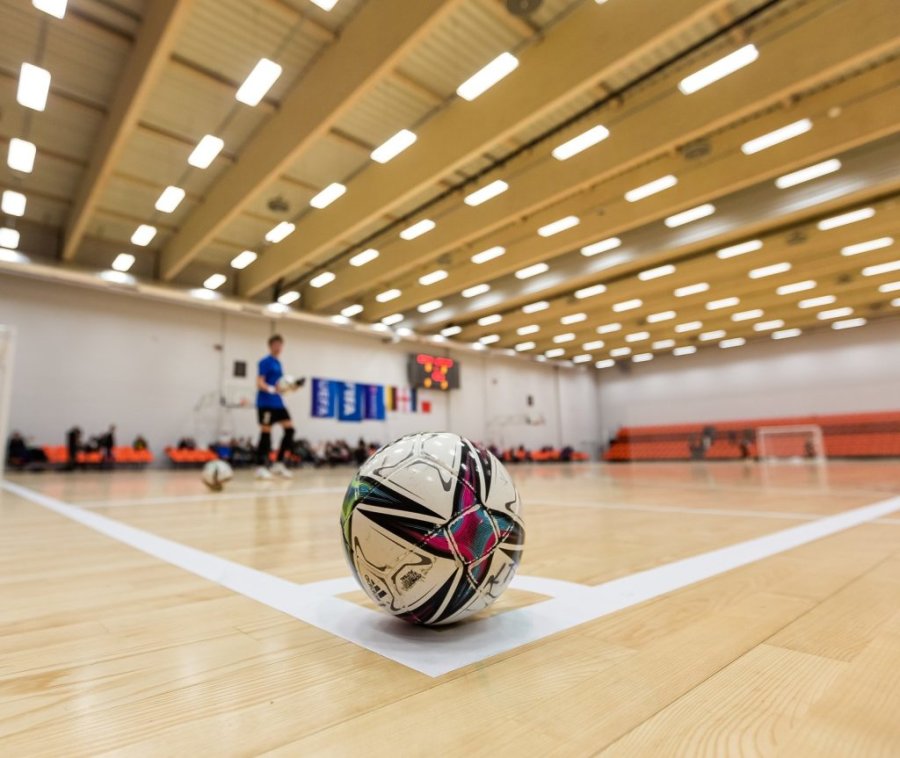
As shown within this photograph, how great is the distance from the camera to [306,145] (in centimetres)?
701

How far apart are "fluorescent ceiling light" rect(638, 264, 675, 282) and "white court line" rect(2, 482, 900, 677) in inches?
463

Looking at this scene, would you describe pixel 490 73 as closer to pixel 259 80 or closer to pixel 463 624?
pixel 259 80

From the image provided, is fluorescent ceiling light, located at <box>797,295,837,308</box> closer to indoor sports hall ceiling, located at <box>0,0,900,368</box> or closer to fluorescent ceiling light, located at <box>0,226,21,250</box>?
indoor sports hall ceiling, located at <box>0,0,900,368</box>

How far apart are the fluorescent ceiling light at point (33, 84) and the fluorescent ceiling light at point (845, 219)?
13088 millimetres

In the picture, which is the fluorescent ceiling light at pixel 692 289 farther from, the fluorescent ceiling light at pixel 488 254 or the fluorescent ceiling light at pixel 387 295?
the fluorescent ceiling light at pixel 387 295

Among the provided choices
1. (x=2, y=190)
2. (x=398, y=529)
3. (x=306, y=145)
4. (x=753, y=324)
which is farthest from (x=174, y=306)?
(x=753, y=324)

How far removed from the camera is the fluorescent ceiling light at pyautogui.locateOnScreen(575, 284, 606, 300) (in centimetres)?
1379

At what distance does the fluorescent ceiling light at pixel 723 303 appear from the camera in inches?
593

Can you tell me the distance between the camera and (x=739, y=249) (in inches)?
448

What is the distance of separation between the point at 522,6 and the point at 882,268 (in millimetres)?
12742

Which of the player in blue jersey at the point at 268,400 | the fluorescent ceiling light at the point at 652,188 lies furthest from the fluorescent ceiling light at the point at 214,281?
the fluorescent ceiling light at the point at 652,188

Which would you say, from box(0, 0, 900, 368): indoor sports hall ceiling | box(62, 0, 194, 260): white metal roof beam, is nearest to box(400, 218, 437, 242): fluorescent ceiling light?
box(0, 0, 900, 368): indoor sports hall ceiling

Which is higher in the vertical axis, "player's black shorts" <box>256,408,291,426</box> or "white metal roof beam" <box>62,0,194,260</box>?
"white metal roof beam" <box>62,0,194,260</box>

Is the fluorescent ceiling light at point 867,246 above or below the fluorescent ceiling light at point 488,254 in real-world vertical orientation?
below
